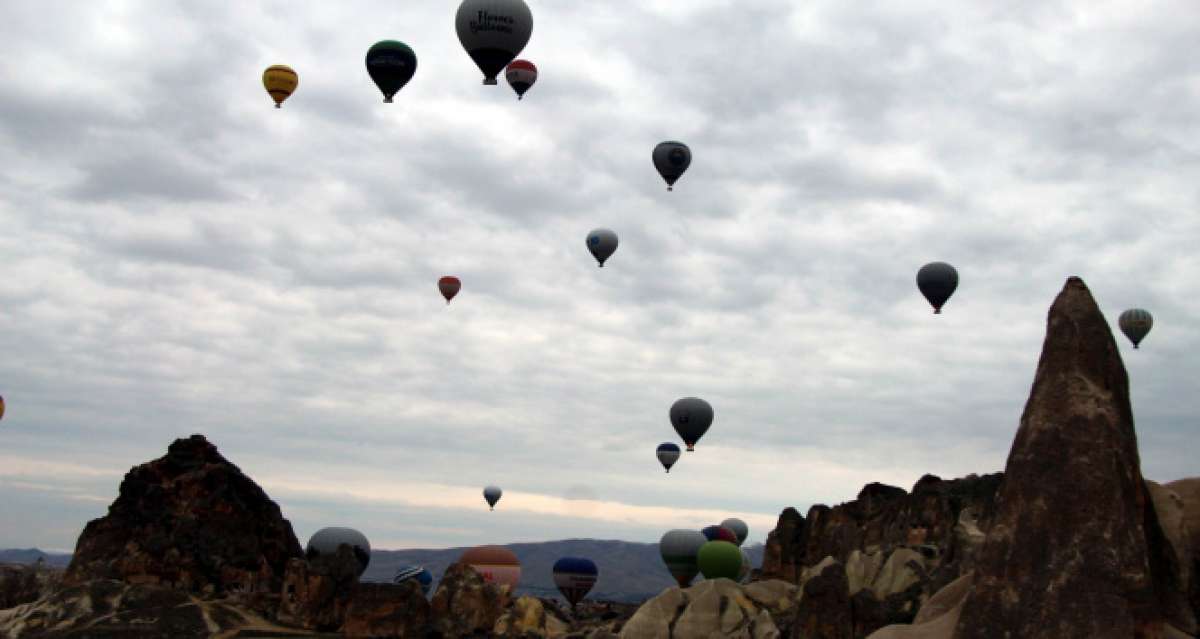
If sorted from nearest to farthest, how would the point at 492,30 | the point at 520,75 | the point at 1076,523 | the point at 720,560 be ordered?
1. the point at 1076,523
2. the point at 492,30
3. the point at 520,75
4. the point at 720,560

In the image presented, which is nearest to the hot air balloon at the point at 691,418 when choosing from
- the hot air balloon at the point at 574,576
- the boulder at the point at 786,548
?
the boulder at the point at 786,548

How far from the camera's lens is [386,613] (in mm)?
122062

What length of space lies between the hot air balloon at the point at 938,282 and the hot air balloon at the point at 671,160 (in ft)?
80.0

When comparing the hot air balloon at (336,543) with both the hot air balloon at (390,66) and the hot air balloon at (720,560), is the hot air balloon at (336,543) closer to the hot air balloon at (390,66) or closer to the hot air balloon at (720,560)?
the hot air balloon at (720,560)

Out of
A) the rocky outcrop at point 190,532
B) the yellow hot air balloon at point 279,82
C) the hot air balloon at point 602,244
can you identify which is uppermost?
the yellow hot air balloon at point 279,82

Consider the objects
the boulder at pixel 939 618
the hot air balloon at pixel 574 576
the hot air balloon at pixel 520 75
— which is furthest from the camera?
the hot air balloon at pixel 574 576

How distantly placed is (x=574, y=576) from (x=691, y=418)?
118 ft

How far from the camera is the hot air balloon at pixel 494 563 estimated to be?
162 metres

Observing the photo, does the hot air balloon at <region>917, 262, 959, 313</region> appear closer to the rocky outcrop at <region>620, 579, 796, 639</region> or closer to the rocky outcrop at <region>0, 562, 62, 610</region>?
the rocky outcrop at <region>620, 579, 796, 639</region>

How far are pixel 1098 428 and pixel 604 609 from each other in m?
149

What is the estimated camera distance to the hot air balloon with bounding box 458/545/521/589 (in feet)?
530

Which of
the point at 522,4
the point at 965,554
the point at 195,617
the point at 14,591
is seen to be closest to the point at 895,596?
the point at 965,554

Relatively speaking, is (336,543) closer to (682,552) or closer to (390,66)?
(682,552)

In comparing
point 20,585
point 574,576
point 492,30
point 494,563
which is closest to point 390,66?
point 492,30
